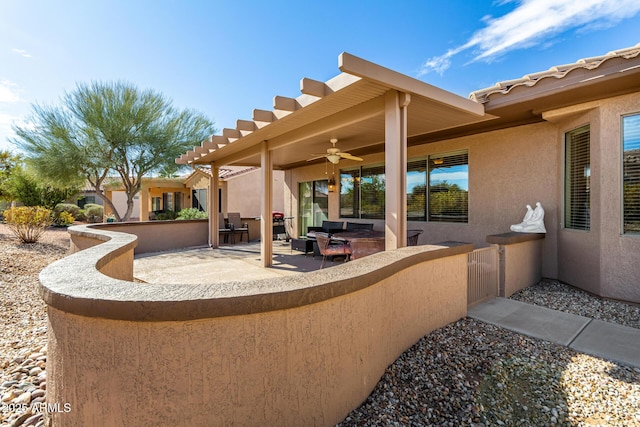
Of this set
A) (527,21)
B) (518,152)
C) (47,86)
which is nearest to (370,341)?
(518,152)

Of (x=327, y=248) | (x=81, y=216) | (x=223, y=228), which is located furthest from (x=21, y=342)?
(x=81, y=216)

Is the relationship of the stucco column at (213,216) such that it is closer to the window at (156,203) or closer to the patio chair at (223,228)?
Result: the patio chair at (223,228)

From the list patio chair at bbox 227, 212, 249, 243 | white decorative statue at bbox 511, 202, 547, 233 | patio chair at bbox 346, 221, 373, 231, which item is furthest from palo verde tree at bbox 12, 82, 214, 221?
white decorative statue at bbox 511, 202, 547, 233

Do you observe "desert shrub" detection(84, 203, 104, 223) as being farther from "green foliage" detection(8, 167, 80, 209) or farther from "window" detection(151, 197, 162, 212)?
"window" detection(151, 197, 162, 212)

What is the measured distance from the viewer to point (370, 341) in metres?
2.53

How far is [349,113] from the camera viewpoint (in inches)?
199

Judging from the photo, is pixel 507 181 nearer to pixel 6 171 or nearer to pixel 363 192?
pixel 363 192

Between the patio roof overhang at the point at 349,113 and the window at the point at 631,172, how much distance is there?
1.93 metres

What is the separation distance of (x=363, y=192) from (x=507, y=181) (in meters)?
4.16

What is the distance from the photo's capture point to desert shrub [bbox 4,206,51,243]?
9820mm

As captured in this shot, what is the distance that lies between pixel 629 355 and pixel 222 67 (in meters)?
13.5

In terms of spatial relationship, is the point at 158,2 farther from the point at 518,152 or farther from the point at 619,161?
the point at 619,161

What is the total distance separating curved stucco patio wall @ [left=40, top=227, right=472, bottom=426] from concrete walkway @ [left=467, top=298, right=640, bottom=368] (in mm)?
2682

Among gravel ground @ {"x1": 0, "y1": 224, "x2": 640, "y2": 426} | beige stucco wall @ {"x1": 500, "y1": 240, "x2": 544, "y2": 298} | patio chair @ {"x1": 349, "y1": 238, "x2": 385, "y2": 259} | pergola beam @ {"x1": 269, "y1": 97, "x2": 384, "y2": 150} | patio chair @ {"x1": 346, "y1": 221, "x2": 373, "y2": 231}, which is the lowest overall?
gravel ground @ {"x1": 0, "y1": 224, "x2": 640, "y2": 426}
